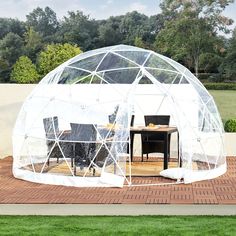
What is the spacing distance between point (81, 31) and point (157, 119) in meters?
17.7

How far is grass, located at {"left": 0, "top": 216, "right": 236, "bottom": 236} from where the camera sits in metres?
6.79

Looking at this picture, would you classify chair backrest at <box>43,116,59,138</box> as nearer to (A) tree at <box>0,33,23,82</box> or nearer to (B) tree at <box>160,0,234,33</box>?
(A) tree at <box>0,33,23,82</box>

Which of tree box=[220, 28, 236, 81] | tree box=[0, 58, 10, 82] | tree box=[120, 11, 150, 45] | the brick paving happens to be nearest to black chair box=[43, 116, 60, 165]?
the brick paving

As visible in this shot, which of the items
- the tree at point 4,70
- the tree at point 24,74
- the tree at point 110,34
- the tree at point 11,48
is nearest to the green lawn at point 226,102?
the tree at point 24,74

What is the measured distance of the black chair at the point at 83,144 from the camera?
35.0 feet

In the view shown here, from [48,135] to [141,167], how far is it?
100 inches

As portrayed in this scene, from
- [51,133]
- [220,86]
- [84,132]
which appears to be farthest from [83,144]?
[220,86]

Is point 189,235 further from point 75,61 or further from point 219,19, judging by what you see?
point 219,19

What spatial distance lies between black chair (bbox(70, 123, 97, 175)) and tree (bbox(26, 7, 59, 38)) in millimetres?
22839

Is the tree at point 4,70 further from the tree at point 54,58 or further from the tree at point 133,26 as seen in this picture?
the tree at point 133,26

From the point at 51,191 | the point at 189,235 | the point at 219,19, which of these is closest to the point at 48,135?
the point at 51,191

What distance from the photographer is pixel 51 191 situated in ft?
32.4

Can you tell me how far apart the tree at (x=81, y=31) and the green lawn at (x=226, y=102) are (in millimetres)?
12789

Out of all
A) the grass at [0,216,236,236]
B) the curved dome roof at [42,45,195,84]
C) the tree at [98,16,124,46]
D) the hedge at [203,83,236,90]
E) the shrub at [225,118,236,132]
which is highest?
the tree at [98,16,124,46]
